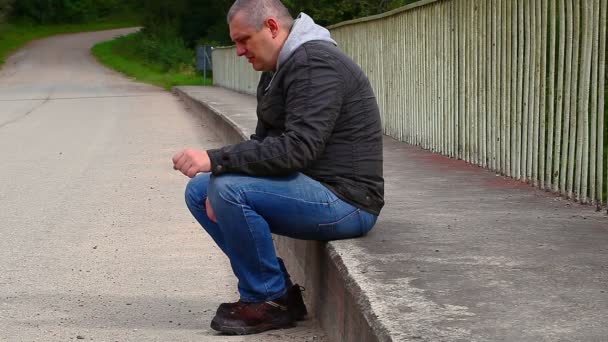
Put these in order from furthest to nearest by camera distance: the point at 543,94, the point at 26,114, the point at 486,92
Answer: the point at 26,114, the point at 486,92, the point at 543,94

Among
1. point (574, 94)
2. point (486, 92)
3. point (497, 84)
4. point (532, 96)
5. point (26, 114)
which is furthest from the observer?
point (26, 114)

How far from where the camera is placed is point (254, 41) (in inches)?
187

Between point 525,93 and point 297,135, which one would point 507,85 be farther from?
point 297,135

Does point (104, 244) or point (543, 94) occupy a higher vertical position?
point (543, 94)

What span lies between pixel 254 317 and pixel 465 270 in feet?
3.09

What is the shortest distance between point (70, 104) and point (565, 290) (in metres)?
21.8

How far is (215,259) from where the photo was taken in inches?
271

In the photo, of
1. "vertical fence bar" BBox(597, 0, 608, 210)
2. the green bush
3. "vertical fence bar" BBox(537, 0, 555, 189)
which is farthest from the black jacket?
the green bush

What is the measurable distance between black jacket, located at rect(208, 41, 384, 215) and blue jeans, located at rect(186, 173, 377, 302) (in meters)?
0.05

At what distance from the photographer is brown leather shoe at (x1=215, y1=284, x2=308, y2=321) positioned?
16.2 ft

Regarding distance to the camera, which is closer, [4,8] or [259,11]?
[259,11]

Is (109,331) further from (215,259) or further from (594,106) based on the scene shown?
(594,106)

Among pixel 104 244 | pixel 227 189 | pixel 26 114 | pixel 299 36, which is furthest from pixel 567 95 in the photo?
pixel 26 114

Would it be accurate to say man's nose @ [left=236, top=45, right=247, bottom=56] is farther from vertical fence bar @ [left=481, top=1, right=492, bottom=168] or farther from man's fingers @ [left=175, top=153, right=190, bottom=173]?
vertical fence bar @ [left=481, top=1, right=492, bottom=168]
